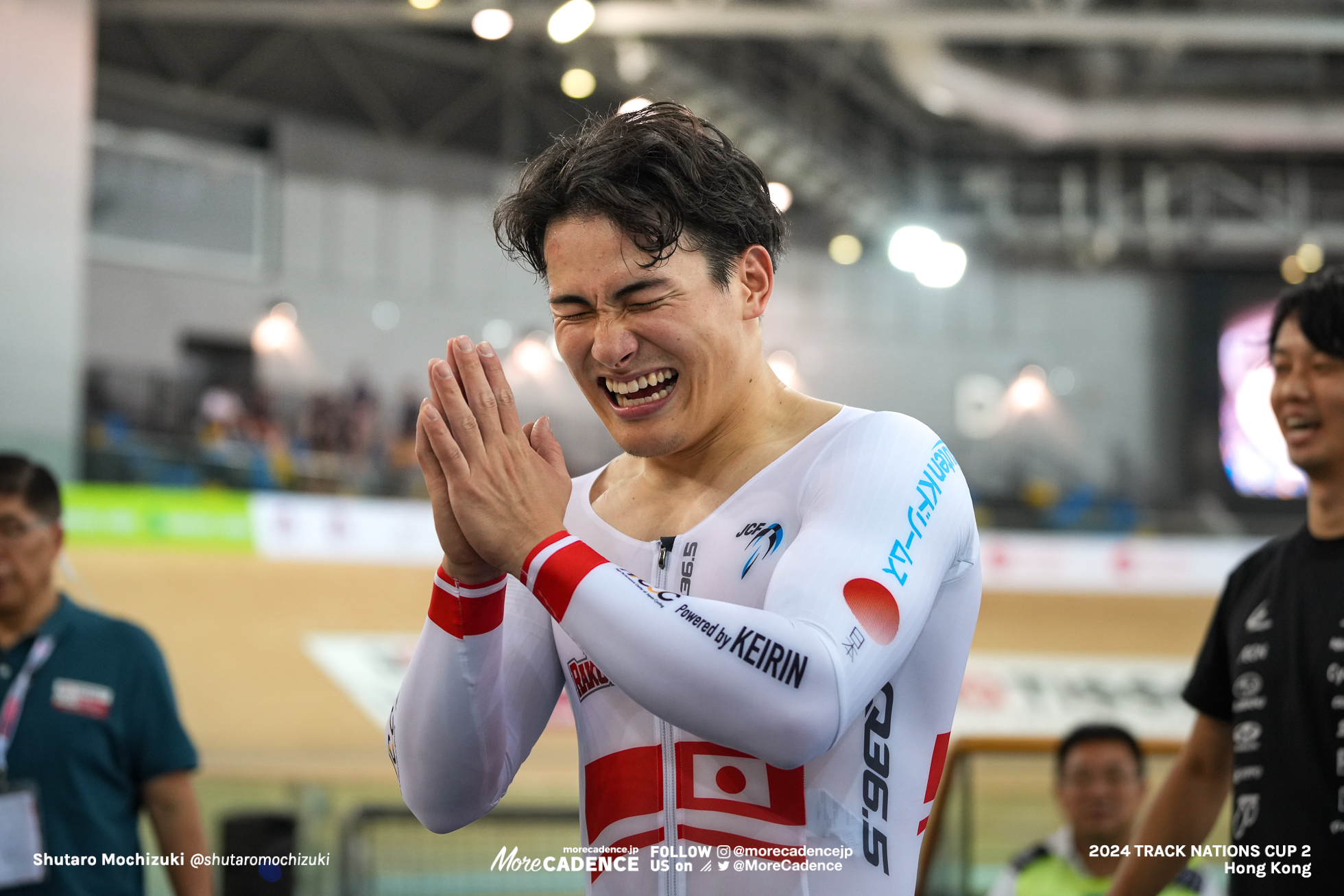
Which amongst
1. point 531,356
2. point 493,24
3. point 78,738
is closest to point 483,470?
point 78,738

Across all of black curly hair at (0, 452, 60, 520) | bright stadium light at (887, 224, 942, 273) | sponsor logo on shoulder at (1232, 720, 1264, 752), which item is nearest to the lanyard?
black curly hair at (0, 452, 60, 520)

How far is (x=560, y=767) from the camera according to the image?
8.63m

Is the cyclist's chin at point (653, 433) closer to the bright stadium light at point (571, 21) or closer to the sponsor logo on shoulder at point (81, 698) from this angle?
the sponsor logo on shoulder at point (81, 698)

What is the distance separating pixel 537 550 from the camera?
4.60 ft

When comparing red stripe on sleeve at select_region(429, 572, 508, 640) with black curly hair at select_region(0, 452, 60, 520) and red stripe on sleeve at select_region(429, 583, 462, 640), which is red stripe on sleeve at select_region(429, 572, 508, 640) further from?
black curly hair at select_region(0, 452, 60, 520)

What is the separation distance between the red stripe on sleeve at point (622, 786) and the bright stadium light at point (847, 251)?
19.5 m

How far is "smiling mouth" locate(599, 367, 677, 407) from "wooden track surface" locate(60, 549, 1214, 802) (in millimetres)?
7081

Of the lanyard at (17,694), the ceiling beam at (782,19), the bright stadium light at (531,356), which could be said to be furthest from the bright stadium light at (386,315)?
the lanyard at (17,694)

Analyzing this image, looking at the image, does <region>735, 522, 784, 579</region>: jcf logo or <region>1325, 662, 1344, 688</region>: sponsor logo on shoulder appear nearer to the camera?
<region>735, 522, 784, 579</region>: jcf logo

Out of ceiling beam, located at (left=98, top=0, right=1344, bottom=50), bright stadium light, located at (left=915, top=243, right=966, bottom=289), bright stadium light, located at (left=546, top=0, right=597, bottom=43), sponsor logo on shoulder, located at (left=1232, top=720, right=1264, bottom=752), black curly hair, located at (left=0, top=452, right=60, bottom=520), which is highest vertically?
bright stadium light, located at (left=915, top=243, right=966, bottom=289)

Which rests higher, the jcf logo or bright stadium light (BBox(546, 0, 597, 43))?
bright stadium light (BBox(546, 0, 597, 43))

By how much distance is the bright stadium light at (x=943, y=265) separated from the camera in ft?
63.1

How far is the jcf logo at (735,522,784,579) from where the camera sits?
5.18 ft

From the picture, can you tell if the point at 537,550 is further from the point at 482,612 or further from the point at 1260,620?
the point at 1260,620
